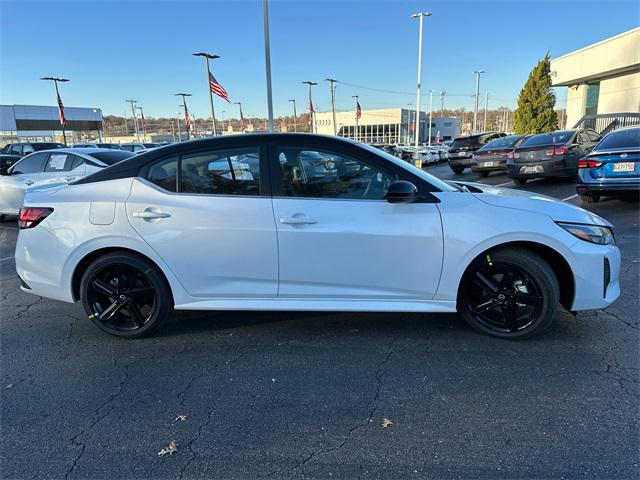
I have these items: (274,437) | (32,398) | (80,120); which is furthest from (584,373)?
(80,120)

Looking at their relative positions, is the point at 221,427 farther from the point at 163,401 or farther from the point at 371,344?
the point at 371,344

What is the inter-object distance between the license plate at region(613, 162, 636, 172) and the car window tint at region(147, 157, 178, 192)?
7.45 m

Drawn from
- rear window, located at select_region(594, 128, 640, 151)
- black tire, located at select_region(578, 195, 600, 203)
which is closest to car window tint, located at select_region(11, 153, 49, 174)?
rear window, located at select_region(594, 128, 640, 151)

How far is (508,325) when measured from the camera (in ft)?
10.8

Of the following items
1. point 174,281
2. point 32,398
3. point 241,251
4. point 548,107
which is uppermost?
point 548,107

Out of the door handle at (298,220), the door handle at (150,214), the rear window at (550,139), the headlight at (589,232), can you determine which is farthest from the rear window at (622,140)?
the door handle at (150,214)

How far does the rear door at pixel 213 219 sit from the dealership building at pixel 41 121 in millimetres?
58171

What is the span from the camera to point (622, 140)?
25.1 feet

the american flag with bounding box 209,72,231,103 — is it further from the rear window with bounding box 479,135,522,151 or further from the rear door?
the rear door

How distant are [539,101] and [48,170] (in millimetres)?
28699

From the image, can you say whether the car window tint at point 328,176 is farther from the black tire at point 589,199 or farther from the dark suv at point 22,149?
the dark suv at point 22,149

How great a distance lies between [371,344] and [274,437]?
4.02ft

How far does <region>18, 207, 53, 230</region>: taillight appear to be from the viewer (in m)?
3.51

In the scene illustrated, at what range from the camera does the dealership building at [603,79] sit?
19.7m
